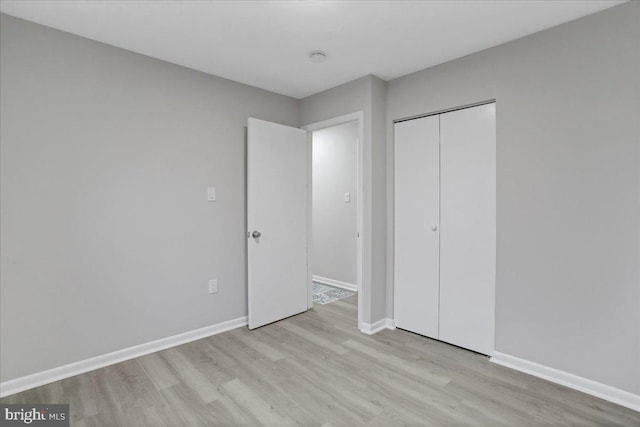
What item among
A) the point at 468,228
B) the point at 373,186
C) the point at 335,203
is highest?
the point at 373,186

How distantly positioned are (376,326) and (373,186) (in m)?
1.30

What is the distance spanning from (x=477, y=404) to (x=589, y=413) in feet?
1.95

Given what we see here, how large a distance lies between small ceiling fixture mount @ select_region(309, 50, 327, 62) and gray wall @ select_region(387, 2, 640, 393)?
115 centimetres

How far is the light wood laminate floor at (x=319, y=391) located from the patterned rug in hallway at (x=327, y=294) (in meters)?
1.26

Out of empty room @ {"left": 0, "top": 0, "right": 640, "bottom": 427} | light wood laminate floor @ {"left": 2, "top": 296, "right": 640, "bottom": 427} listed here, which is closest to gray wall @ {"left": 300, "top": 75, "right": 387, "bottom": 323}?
empty room @ {"left": 0, "top": 0, "right": 640, "bottom": 427}

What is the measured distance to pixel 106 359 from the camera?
7.91ft

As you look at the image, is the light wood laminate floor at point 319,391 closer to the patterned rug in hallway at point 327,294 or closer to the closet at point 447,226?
the closet at point 447,226

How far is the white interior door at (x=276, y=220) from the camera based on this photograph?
10.3 ft

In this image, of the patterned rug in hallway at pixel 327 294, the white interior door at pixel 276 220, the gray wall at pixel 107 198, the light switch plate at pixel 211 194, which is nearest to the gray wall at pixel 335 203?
the patterned rug in hallway at pixel 327 294

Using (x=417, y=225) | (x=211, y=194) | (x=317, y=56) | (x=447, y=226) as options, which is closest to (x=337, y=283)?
(x=417, y=225)

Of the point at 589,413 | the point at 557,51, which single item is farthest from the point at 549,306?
the point at 557,51

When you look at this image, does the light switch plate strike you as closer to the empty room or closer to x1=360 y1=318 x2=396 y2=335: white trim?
the empty room

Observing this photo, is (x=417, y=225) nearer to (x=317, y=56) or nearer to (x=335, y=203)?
(x=317, y=56)

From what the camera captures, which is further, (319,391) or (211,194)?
(211,194)
